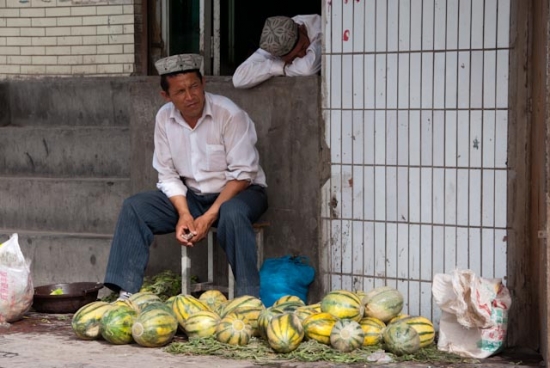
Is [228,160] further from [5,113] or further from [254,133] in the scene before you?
[5,113]

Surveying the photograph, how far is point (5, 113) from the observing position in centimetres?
1006

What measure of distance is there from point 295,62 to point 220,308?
1.83 m

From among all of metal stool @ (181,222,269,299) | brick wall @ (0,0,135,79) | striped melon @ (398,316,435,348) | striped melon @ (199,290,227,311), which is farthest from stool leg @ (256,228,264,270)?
brick wall @ (0,0,135,79)

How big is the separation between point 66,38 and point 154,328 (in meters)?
4.03

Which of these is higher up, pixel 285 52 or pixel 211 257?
pixel 285 52

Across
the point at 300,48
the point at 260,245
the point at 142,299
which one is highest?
→ the point at 300,48

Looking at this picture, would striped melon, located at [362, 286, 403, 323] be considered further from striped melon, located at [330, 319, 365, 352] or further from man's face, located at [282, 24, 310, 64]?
man's face, located at [282, 24, 310, 64]

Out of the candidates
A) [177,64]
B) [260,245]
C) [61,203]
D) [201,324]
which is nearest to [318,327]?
[201,324]

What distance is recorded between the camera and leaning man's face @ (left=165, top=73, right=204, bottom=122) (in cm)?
757

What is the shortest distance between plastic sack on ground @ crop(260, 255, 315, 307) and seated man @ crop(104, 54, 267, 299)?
0.72 feet

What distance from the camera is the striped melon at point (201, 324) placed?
6719 millimetres

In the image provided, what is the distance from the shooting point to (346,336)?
21.1 feet

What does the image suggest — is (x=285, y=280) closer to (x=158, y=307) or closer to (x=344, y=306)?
(x=344, y=306)

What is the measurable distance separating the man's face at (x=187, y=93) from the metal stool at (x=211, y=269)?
2.70 ft
